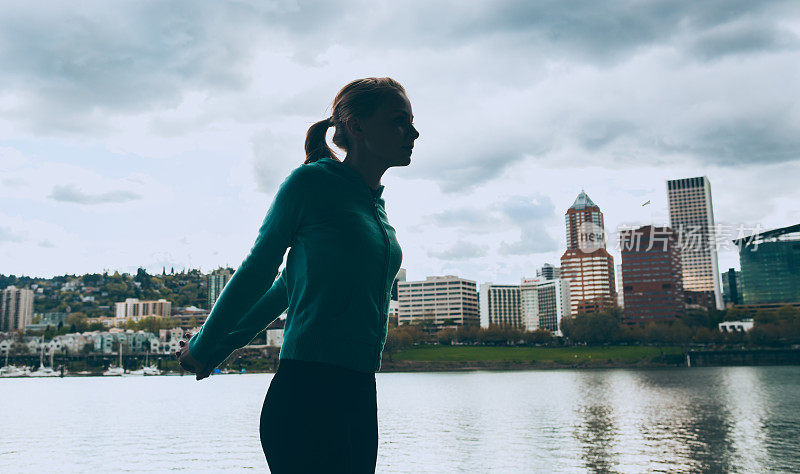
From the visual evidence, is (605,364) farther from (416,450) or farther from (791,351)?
(416,450)

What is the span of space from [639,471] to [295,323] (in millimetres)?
24487

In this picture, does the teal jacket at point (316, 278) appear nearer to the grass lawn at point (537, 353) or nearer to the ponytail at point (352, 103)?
the ponytail at point (352, 103)

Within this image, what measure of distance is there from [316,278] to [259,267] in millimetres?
184

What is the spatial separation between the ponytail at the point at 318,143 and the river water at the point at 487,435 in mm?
23718

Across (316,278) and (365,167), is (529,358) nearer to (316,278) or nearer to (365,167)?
(365,167)

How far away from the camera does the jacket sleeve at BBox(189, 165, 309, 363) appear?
A: 1.98 metres

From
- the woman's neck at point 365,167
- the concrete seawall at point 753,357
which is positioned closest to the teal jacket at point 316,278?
the woman's neck at point 365,167

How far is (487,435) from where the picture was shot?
3534cm

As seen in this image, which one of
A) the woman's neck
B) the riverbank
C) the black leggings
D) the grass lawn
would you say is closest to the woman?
the black leggings

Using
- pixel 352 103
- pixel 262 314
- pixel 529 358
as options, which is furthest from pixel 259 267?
pixel 529 358

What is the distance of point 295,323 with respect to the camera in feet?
6.66

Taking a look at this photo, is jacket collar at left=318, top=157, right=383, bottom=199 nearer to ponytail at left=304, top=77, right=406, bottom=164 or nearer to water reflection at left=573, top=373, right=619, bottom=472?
ponytail at left=304, top=77, right=406, bottom=164

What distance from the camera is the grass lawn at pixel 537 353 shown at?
145 m

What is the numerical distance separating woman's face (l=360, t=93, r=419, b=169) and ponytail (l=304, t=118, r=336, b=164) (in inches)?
6.5
